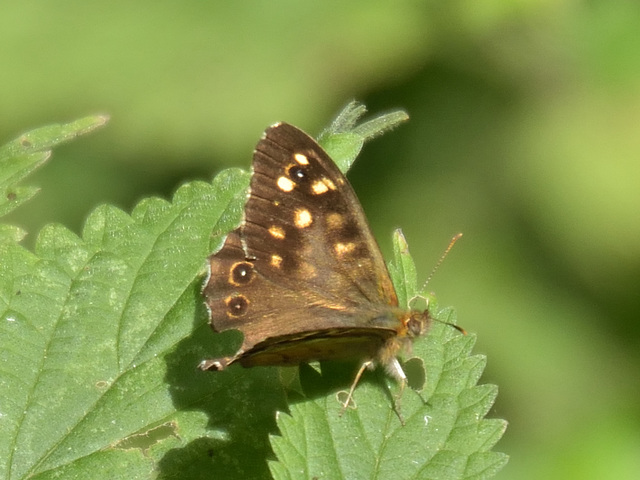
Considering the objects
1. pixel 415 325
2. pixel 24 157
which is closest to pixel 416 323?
pixel 415 325

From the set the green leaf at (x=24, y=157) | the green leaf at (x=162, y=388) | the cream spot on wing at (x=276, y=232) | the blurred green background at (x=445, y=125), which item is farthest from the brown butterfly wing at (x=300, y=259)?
the blurred green background at (x=445, y=125)

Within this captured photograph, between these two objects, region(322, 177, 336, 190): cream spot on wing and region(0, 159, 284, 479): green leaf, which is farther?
region(322, 177, 336, 190): cream spot on wing

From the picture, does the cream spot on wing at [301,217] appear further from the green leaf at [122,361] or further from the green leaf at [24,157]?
the green leaf at [24,157]

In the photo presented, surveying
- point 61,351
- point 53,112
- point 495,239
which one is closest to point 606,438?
point 495,239

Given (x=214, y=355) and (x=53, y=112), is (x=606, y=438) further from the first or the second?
(x=53, y=112)

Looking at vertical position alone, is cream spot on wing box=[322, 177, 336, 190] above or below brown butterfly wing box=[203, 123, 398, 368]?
above

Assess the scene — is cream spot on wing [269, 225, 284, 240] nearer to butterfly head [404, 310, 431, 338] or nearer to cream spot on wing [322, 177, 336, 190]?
cream spot on wing [322, 177, 336, 190]

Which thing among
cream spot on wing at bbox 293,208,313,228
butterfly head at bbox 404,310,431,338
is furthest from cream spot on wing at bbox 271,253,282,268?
butterfly head at bbox 404,310,431,338

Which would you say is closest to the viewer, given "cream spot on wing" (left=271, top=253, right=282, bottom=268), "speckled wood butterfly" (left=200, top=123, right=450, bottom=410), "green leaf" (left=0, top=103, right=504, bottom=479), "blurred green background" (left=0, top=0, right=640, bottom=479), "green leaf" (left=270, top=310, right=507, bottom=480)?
"green leaf" (left=270, top=310, right=507, bottom=480)
